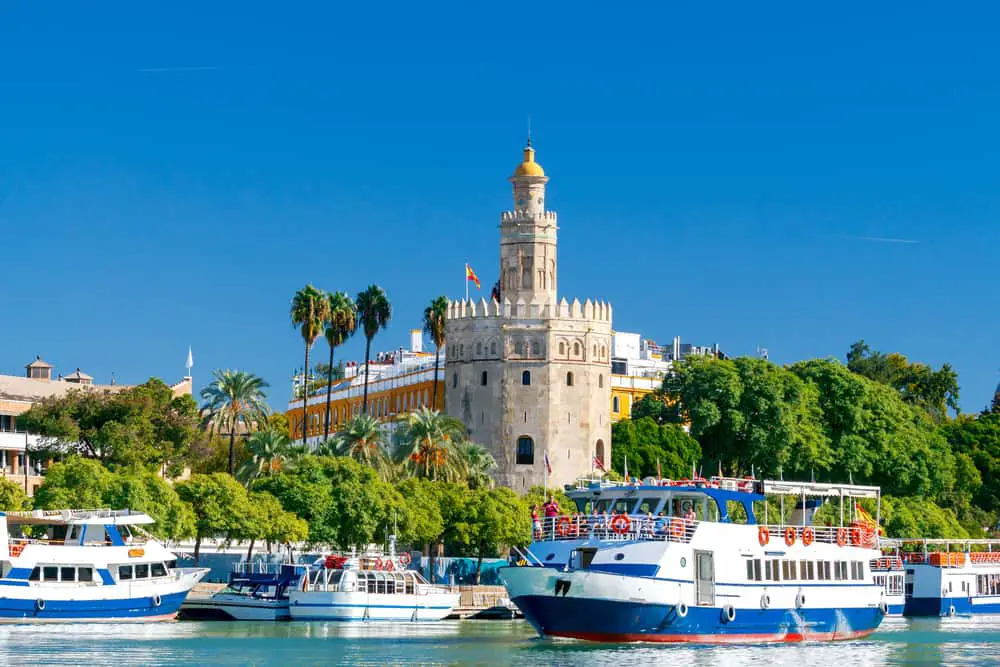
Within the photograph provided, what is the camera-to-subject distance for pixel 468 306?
111875 mm

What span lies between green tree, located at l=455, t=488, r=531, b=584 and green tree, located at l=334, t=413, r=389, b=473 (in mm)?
6080

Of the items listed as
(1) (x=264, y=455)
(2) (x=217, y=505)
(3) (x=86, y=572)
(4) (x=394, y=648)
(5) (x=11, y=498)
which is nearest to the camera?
(4) (x=394, y=648)

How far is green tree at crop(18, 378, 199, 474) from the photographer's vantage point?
285 feet

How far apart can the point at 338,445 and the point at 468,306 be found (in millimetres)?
20701

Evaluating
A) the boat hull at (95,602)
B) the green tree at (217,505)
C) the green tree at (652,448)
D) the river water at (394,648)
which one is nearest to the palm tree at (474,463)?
the green tree at (652,448)

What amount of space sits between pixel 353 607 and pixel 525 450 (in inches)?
1495

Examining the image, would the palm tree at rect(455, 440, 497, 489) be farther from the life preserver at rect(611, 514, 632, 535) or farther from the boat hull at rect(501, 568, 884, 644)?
the life preserver at rect(611, 514, 632, 535)

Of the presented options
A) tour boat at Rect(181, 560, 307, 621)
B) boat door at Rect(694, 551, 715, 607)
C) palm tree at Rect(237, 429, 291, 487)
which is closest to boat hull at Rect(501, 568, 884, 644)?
boat door at Rect(694, 551, 715, 607)

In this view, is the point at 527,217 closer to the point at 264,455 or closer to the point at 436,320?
the point at 436,320

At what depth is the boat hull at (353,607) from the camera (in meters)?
71.9

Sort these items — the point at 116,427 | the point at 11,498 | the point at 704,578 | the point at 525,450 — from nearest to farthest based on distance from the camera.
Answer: the point at 704,578
the point at 11,498
the point at 116,427
the point at 525,450

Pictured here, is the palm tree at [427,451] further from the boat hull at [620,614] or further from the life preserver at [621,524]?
the life preserver at [621,524]

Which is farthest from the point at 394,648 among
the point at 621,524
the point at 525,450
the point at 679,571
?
the point at 525,450

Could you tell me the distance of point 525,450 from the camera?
358ft
